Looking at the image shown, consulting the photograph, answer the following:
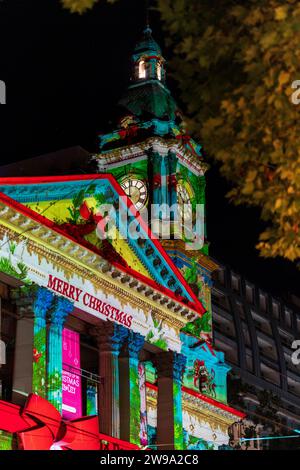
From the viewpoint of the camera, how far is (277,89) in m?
12.0

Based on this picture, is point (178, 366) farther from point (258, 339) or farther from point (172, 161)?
point (258, 339)

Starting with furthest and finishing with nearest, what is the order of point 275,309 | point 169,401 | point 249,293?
1. point 275,309
2. point 249,293
3. point 169,401

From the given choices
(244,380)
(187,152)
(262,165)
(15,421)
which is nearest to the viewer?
(262,165)

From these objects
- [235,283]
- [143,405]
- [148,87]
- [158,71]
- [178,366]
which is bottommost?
[143,405]

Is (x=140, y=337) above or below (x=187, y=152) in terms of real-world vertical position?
below

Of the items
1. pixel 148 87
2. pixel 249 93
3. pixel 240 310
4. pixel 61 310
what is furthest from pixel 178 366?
pixel 240 310

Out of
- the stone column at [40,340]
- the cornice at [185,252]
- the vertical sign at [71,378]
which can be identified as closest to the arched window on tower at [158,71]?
the cornice at [185,252]

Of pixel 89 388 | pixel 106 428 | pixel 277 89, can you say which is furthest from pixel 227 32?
pixel 89 388

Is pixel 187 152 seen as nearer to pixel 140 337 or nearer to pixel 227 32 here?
pixel 140 337

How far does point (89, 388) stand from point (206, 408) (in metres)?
12.5

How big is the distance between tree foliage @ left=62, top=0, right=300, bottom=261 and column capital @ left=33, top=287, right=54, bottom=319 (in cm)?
1964

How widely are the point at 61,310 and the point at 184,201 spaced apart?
65.9 ft

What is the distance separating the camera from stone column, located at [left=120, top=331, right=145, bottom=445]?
117 feet

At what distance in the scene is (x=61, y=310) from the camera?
3288 cm
